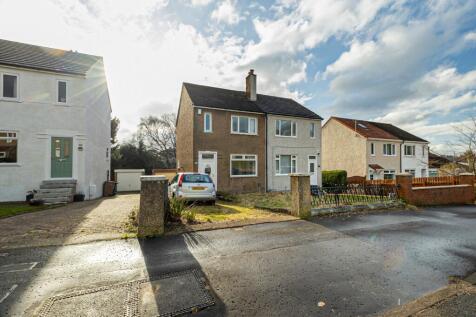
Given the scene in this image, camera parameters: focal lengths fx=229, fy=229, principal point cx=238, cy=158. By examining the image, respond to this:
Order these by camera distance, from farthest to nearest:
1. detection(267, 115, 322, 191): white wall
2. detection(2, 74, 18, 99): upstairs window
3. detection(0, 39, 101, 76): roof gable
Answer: detection(267, 115, 322, 191): white wall < detection(0, 39, 101, 76): roof gable < detection(2, 74, 18, 99): upstairs window

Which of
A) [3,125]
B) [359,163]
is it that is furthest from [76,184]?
[359,163]

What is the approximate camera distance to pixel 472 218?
30.0 feet

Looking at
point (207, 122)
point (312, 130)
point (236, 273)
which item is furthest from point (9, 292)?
point (312, 130)

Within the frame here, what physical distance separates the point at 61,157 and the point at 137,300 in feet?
41.6

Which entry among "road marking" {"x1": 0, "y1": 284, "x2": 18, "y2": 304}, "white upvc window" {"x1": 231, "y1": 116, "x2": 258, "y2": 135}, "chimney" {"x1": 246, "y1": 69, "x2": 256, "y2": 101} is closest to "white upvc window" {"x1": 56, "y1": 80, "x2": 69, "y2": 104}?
"white upvc window" {"x1": 231, "y1": 116, "x2": 258, "y2": 135}

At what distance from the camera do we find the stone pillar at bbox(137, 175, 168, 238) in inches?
235

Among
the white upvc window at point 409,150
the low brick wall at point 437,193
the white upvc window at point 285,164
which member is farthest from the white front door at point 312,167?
the white upvc window at point 409,150

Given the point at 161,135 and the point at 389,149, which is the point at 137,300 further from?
the point at 161,135

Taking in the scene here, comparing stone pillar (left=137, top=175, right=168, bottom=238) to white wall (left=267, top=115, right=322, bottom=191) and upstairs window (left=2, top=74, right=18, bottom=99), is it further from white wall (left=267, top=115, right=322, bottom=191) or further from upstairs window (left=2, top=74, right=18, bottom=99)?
white wall (left=267, top=115, right=322, bottom=191)

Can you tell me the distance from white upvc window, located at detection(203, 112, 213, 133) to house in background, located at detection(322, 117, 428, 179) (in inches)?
769

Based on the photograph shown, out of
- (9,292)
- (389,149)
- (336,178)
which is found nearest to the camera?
(9,292)

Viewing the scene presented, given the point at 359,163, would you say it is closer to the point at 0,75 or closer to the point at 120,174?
the point at 120,174

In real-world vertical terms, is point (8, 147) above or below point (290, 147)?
below

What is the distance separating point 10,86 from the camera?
12.0 m
